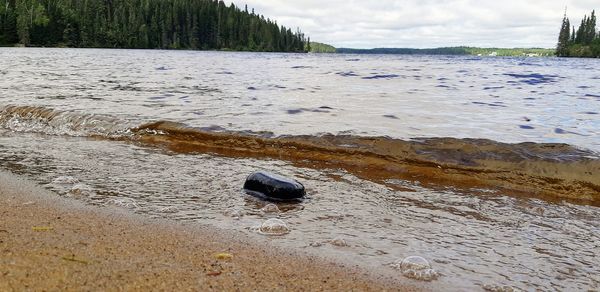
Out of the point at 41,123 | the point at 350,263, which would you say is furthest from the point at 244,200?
the point at 41,123

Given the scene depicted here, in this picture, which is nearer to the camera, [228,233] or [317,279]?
[317,279]

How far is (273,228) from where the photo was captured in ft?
11.9

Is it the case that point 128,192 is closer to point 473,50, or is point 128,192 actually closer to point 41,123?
point 41,123

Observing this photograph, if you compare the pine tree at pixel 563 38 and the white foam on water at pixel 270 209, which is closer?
the white foam on water at pixel 270 209

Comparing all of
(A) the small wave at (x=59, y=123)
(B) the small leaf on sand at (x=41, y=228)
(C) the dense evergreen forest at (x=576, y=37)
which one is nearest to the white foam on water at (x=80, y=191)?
(B) the small leaf on sand at (x=41, y=228)

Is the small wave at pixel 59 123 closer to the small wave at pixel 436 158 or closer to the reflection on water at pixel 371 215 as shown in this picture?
the small wave at pixel 436 158

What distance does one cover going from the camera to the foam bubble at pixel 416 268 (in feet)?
9.32

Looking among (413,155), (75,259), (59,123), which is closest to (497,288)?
(75,259)

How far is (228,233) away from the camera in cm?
350

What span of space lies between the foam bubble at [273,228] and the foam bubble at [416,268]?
0.93 metres

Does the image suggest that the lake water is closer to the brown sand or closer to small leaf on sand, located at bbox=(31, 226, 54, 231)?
the brown sand

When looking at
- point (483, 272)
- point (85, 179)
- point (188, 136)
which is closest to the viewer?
point (483, 272)

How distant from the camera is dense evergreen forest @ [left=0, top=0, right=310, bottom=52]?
114 m

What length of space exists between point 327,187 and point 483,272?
7.38ft
